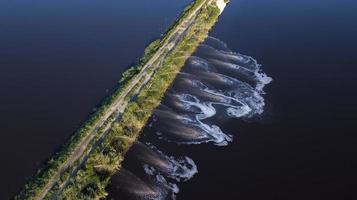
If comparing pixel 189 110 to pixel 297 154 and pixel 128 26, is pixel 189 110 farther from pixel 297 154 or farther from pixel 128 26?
pixel 128 26

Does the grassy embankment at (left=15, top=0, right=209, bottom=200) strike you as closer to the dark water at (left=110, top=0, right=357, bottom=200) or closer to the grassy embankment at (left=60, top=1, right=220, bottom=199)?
the grassy embankment at (left=60, top=1, right=220, bottom=199)

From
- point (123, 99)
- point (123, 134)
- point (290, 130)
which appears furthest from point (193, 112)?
point (290, 130)

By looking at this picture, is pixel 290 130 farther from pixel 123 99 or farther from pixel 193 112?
pixel 123 99

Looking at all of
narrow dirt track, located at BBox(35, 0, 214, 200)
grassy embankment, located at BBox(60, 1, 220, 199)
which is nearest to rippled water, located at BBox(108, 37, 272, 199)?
grassy embankment, located at BBox(60, 1, 220, 199)

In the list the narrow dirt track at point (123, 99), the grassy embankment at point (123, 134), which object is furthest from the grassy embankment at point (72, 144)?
the grassy embankment at point (123, 134)

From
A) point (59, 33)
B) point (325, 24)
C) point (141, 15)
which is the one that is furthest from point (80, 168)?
point (325, 24)

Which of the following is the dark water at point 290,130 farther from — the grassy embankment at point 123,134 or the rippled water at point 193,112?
the grassy embankment at point 123,134
